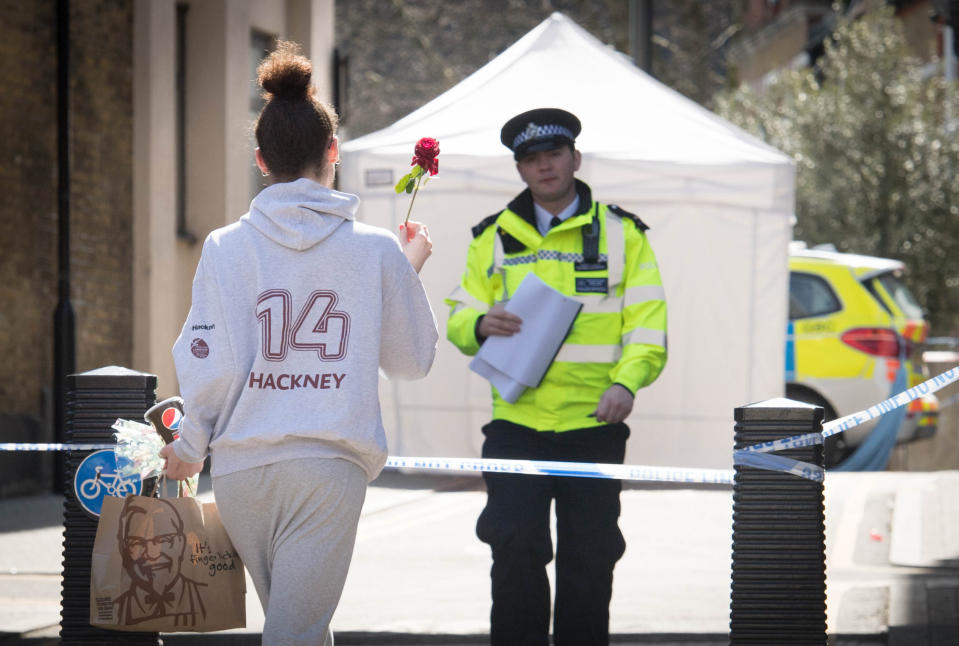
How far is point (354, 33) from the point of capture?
32.0 m

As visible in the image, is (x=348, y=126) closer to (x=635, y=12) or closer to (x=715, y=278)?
(x=635, y=12)

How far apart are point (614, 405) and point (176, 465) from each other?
1.43 m

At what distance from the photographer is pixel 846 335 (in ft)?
42.7

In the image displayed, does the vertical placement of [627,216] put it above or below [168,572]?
above

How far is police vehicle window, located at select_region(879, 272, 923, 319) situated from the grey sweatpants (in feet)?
34.1

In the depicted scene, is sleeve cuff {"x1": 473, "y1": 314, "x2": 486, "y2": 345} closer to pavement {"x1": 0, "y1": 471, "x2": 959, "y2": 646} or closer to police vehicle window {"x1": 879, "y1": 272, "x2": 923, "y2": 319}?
pavement {"x1": 0, "y1": 471, "x2": 959, "y2": 646}

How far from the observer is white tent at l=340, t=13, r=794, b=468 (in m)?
9.43

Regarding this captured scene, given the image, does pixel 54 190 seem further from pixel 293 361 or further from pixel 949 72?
pixel 949 72

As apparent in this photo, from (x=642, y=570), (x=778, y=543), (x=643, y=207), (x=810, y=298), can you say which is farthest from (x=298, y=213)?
(x=810, y=298)

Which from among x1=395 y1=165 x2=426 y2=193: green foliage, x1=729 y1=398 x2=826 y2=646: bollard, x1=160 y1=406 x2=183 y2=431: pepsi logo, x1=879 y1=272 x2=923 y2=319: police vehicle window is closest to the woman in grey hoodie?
x1=160 y1=406 x2=183 y2=431: pepsi logo

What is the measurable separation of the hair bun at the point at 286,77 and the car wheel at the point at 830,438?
1003 cm

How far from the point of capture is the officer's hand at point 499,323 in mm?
4719

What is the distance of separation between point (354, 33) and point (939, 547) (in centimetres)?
2490

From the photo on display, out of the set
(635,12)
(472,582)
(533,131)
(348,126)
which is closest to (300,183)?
(533,131)
